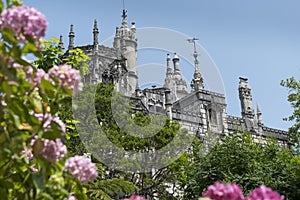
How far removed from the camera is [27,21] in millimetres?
3229

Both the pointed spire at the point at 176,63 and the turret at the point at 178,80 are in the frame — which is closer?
the turret at the point at 178,80

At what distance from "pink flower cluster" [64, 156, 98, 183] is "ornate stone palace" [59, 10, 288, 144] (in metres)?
25.1

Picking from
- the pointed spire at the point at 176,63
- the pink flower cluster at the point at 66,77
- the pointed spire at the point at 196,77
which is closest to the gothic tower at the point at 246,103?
the pointed spire at the point at 196,77

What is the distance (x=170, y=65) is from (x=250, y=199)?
6243 cm

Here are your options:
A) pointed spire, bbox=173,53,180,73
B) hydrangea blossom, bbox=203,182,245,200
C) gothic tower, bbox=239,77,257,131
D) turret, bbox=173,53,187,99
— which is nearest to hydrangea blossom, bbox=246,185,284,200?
hydrangea blossom, bbox=203,182,245,200

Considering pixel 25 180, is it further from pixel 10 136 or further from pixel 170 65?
pixel 170 65

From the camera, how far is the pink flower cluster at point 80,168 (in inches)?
137

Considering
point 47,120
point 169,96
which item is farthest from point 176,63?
point 47,120

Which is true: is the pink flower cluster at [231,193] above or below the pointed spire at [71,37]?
below

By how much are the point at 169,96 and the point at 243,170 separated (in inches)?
804

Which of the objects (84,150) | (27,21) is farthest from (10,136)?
(84,150)

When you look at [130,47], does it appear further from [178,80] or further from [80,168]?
[80,168]

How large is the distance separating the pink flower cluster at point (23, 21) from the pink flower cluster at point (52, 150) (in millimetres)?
885

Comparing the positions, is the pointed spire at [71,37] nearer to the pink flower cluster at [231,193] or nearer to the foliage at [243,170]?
the foliage at [243,170]
